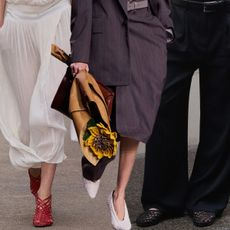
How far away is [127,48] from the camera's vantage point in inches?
196

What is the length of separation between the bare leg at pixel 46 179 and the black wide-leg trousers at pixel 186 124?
2.11 ft

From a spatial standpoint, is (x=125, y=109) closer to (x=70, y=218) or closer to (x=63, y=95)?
(x=63, y=95)

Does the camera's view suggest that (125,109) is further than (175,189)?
No

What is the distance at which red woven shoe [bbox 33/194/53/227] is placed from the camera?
5.71 m

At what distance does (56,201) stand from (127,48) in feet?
5.50

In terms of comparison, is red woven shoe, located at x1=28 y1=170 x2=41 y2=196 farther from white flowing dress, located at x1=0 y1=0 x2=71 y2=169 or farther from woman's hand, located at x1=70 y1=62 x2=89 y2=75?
woman's hand, located at x1=70 y1=62 x2=89 y2=75

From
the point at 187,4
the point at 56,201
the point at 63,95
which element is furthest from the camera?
the point at 56,201

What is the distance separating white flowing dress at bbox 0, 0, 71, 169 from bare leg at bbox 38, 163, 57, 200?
0.05m

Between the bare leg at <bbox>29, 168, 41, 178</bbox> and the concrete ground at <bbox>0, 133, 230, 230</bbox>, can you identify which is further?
the bare leg at <bbox>29, 168, 41, 178</bbox>

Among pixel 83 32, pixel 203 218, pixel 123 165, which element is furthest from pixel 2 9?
pixel 203 218

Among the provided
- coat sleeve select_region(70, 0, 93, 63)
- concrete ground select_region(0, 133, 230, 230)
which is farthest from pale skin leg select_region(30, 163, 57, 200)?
coat sleeve select_region(70, 0, 93, 63)

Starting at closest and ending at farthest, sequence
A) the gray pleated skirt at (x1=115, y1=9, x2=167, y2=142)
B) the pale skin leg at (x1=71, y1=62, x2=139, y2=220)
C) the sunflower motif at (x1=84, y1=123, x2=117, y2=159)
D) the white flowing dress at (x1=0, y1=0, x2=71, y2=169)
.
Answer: the sunflower motif at (x1=84, y1=123, x2=117, y2=159), the gray pleated skirt at (x1=115, y1=9, x2=167, y2=142), the pale skin leg at (x1=71, y1=62, x2=139, y2=220), the white flowing dress at (x1=0, y1=0, x2=71, y2=169)

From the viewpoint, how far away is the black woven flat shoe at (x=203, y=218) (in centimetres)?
580

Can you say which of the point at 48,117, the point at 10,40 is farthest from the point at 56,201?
the point at 10,40
